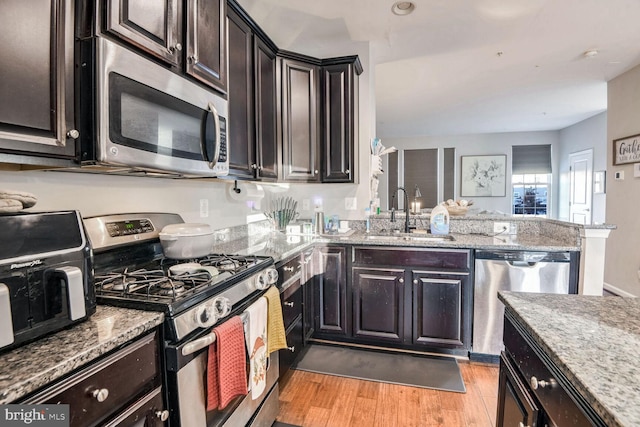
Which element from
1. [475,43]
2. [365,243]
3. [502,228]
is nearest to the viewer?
[365,243]

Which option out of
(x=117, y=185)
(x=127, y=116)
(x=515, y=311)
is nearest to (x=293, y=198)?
(x=117, y=185)

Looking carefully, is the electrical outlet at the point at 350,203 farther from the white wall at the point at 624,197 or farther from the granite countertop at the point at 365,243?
the white wall at the point at 624,197

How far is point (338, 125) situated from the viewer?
283cm

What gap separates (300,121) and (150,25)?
5.04 feet

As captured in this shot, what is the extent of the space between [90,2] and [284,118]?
1.61 metres

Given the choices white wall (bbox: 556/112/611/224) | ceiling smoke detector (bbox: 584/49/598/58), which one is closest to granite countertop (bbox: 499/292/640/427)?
ceiling smoke detector (bbox: 584/49/598/58)

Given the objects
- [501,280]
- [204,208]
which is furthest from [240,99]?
[501,280]

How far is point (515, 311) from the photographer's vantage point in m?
1.04

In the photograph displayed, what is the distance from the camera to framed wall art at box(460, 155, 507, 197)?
7531 mm

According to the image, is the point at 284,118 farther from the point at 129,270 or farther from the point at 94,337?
the point at 94,337

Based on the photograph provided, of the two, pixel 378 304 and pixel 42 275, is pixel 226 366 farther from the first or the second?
pixel 378 304

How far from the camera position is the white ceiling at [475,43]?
2.43m

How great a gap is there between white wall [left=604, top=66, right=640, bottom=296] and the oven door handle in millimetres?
4616

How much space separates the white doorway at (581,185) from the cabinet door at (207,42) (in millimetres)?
6493
